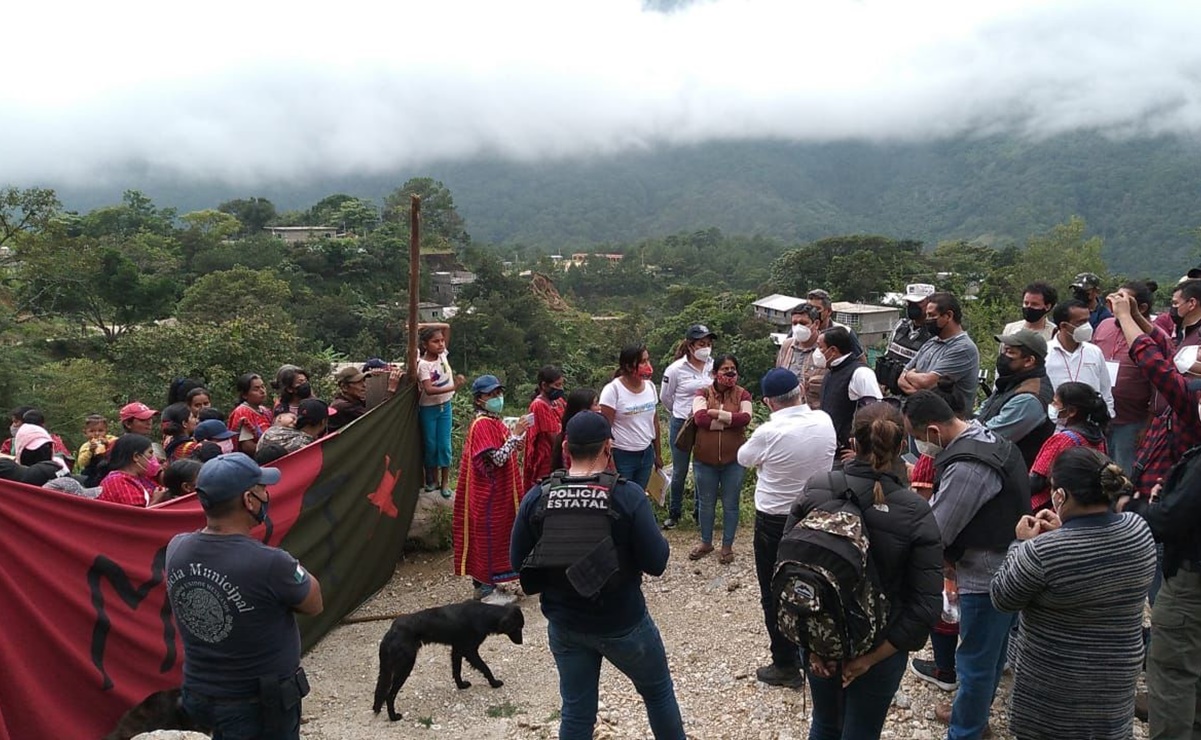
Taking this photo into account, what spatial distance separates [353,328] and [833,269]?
31.7 meters

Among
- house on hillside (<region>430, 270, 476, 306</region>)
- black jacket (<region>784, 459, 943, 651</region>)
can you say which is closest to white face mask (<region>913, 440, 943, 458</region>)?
black jacket (<region>784, 459, 943, 651</region>)

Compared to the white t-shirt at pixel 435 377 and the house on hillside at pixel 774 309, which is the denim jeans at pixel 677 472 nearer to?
the white t-shirt at pixel 435 377

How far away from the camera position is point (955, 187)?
593 ft

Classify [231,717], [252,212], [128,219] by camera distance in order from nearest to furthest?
[231,717] < [128,219] < [252,212]

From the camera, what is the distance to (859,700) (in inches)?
115

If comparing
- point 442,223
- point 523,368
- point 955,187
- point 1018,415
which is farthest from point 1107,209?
point 1018,415

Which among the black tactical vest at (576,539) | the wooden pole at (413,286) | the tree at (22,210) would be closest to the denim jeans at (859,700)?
the black tactical vest at (576,539)

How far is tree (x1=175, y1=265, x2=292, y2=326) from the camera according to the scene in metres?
35.9

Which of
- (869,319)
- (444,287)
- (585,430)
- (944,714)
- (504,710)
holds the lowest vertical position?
(869,319)

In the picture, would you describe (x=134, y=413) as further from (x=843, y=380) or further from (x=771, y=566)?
(x=843, y=380)

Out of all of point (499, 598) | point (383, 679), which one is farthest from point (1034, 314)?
point (383, 679)

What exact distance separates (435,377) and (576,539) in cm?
423

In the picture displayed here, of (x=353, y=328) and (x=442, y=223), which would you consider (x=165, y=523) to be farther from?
(x=442, y=223)

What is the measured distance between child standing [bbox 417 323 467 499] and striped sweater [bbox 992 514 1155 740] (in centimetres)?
492
